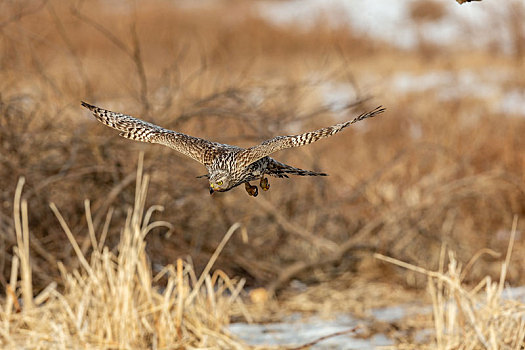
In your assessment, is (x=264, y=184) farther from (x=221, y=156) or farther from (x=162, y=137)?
(x=162, y=137)

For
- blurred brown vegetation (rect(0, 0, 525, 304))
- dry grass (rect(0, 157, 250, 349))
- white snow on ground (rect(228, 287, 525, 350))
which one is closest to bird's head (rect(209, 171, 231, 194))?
dry grass (rect(0, 157, 250, 349))

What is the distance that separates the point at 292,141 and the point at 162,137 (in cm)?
25

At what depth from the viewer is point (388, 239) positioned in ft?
22.1

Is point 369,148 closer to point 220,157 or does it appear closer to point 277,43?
point 277,43

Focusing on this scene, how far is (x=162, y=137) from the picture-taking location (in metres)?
1.18

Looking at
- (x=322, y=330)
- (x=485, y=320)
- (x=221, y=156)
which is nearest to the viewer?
(x=221, y=156)

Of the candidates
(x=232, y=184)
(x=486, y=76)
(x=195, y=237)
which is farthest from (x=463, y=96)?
(x=232, y=184)

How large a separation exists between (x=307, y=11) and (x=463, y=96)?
9.69 m

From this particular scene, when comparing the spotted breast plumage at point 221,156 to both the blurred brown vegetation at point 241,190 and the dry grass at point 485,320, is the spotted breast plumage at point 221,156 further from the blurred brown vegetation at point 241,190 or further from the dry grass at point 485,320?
the blurred brown vegetation at point 241,190

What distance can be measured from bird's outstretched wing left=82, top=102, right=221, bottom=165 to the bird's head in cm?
3

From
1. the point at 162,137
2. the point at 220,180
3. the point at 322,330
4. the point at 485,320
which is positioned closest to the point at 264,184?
the point at 220,180

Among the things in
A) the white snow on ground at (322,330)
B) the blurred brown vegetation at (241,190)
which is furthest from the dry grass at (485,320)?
the white snow on ground at (322,330)

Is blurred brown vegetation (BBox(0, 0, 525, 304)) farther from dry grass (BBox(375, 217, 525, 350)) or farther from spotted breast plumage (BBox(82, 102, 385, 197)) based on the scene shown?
spotted breast plumage (BBox(82, 102, 385, 197))

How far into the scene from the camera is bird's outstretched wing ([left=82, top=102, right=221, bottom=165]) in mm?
1139
